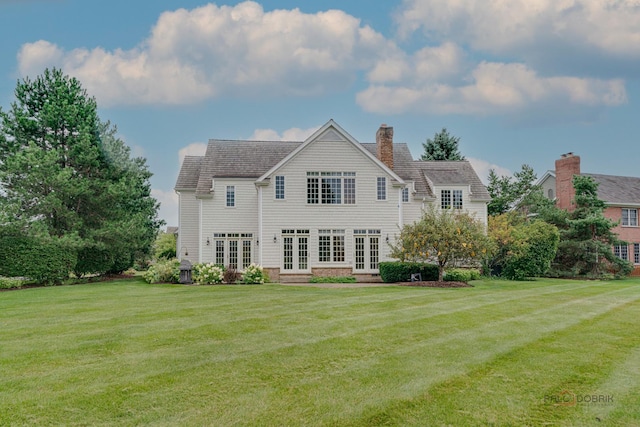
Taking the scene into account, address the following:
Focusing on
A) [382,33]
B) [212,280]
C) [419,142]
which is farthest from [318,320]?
[419,142]

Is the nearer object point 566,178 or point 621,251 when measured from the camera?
point 621,251

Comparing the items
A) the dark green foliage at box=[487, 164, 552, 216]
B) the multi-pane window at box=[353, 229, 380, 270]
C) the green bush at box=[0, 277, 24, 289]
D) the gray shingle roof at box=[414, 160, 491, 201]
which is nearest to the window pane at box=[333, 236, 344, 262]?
the multi-pane window at box=[353, 229, 380, 270]

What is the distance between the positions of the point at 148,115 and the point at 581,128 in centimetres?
2313

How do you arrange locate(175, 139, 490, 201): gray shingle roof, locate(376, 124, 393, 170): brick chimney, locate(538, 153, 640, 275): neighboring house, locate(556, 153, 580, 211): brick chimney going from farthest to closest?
1. locate(538, 153, 640, 275): neighboring house
2. locate(556, 153, 580, 211): brick chimney
3. locate(376, 124, 393, 170): brick chimney
4. locate(175, 139, 490, 201): gray shingle roof

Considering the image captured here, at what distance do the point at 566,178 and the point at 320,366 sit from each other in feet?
116

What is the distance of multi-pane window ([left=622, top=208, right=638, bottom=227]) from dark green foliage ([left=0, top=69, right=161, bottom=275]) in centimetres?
3542

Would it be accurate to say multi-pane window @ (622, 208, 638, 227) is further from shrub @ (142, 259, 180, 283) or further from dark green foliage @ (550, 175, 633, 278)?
shrub @ (142, 259, 180, 283)

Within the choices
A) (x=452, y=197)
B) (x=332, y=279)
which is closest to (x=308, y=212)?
(x=332, y=279)

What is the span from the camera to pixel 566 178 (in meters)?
36.3

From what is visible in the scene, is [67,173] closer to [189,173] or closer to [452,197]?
[189,173]

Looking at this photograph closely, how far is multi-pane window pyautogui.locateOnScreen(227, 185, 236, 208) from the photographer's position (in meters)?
26.5

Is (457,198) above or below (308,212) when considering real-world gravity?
above

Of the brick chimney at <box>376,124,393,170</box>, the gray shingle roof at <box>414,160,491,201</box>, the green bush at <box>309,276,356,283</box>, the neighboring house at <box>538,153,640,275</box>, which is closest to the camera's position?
the green bush at <box>309,276,356,283</box>

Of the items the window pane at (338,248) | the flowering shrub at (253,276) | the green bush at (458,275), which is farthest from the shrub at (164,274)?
the green bush at (458,275)
